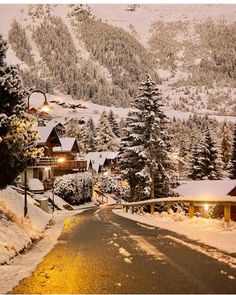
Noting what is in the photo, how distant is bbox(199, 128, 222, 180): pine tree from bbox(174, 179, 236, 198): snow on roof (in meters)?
12.4

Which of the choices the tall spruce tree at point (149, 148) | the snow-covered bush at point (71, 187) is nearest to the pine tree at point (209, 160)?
the snow-covered bush at point (71, 187)

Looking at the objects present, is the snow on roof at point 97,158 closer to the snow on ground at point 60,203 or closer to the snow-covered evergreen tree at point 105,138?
the snow-covered evergreen tree at point 105,138

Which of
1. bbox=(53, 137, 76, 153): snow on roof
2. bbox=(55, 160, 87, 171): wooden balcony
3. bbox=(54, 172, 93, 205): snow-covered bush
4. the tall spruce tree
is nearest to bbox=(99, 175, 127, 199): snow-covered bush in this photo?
bbox=(53, 137, 76, 153): snow on roof

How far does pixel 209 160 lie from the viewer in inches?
2854

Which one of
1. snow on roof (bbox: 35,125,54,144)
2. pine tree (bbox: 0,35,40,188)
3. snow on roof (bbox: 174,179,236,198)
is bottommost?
snow on roof (bbox: 174,179,236,198)

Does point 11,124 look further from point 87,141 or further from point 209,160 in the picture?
point 87,141

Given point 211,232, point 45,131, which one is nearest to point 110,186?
point 45,131

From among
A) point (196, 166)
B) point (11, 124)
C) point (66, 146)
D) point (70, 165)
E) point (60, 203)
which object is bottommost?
point (60, 203)

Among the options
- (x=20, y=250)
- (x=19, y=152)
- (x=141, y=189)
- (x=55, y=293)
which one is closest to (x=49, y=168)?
(x=141, y=189)

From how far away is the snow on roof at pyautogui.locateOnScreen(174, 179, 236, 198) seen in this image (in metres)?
54.2

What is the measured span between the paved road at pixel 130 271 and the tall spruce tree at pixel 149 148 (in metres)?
30.8

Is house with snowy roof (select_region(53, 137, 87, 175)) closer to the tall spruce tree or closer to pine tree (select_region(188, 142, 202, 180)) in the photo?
pine tree (select_region(188, 142, 202, 180))

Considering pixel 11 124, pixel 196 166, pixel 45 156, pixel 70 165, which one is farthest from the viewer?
pixel 70 165

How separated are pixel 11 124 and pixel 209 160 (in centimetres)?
5946
